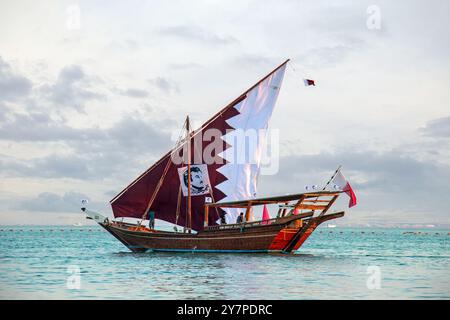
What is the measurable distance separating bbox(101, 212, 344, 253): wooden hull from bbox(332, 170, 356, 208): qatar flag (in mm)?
4029

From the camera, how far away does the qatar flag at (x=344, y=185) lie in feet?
138

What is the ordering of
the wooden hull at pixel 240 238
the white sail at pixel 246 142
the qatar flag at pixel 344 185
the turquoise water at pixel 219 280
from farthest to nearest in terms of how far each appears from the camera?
the white sail at pixel 246 142 < the wooden hull at pixel 240 238 < the qatar flag at pixel 344 185 < the turquoise water at pixel 219 280

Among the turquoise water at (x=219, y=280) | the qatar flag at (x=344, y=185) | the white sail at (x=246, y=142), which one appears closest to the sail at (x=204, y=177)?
the white sail at (x=246, y=142)

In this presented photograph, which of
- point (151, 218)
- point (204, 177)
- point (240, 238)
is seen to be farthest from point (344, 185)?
point (151, 218)

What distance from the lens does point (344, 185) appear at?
139 feet

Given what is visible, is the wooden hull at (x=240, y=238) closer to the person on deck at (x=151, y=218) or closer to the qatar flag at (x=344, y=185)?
the person on deck at (x=151, y=218)

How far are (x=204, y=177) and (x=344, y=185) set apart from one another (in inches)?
447

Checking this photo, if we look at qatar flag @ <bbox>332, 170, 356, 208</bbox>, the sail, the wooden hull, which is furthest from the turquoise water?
the sail

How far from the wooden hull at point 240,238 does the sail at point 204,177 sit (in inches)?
65.7

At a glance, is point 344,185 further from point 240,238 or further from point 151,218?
point 151,218

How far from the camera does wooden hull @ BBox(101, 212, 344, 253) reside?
44688mm

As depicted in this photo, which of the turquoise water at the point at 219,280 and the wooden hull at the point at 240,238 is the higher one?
the wooden hull at the point at 240,238
